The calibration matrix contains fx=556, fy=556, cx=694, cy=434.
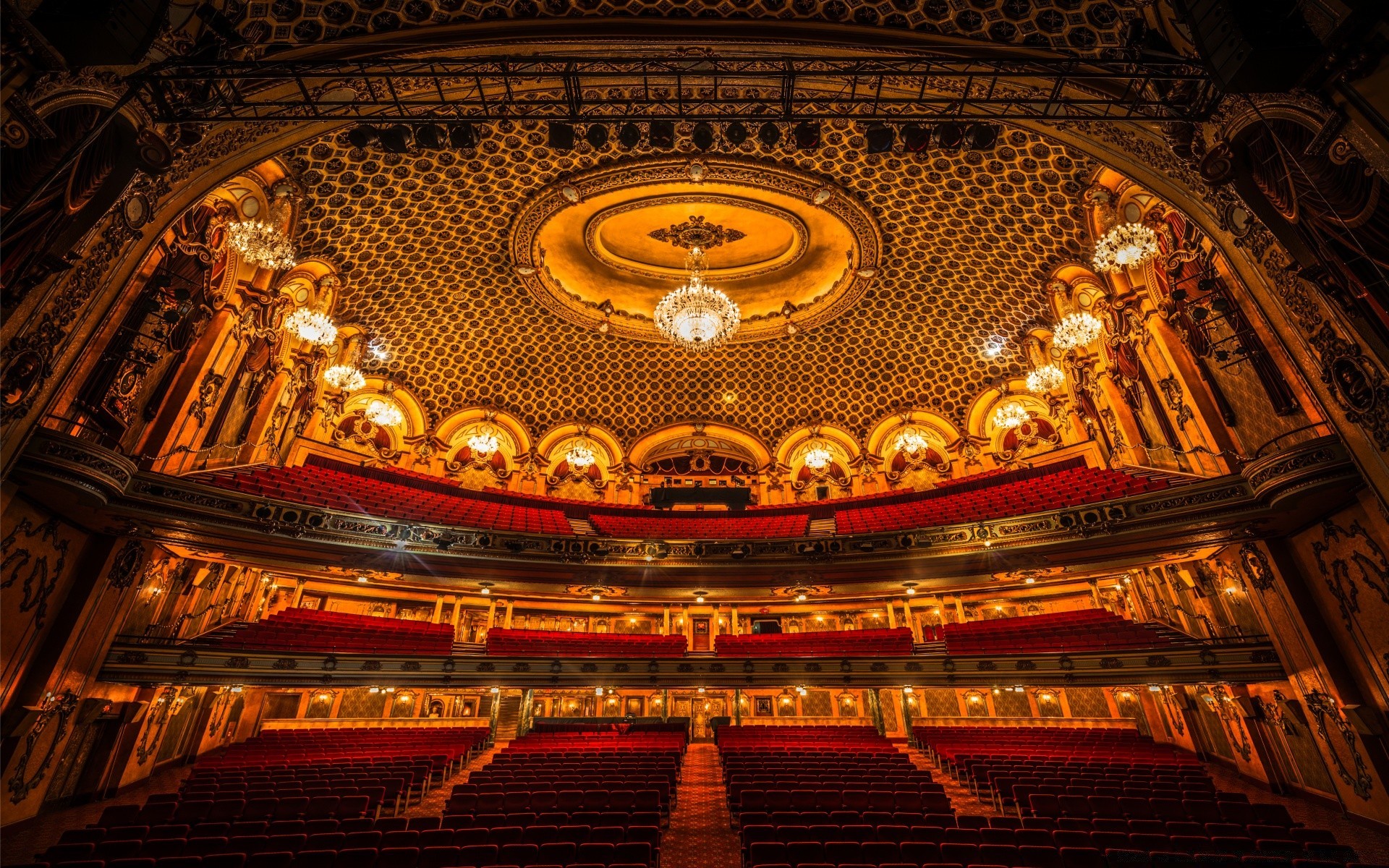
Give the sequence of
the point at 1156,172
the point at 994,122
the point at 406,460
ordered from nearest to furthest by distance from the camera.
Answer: the point at 1156,172, the point at 994,122, the point at 406,460

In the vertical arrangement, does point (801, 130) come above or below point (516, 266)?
below

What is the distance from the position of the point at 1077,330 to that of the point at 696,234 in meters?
11.1

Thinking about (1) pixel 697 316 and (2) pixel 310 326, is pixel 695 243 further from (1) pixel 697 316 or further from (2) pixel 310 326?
(2) pixel 310 326

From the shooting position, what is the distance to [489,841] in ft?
19.4

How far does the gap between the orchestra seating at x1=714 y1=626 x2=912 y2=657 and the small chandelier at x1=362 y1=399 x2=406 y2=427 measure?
1387cm

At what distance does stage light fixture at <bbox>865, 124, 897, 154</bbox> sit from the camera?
963cm

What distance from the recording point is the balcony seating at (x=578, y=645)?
1537 cm

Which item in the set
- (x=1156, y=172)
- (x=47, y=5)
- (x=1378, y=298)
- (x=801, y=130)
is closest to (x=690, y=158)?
(x=801, y=130)

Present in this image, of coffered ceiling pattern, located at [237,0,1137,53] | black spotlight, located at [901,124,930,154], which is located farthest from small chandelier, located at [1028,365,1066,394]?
black spotlight, located at [901,124,930,154]

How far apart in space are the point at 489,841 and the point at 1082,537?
1370 centimetres

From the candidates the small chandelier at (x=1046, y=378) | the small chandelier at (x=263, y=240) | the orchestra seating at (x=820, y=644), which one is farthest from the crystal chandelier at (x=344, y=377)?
the small chandelier at (x=1046, y=378)

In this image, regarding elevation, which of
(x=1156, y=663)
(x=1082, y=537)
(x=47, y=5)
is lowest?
(x=1156, y=663)

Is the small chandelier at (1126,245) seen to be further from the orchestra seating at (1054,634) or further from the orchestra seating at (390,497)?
the orchestra seating at (390,497)

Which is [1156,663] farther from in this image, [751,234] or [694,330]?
[751,234]
